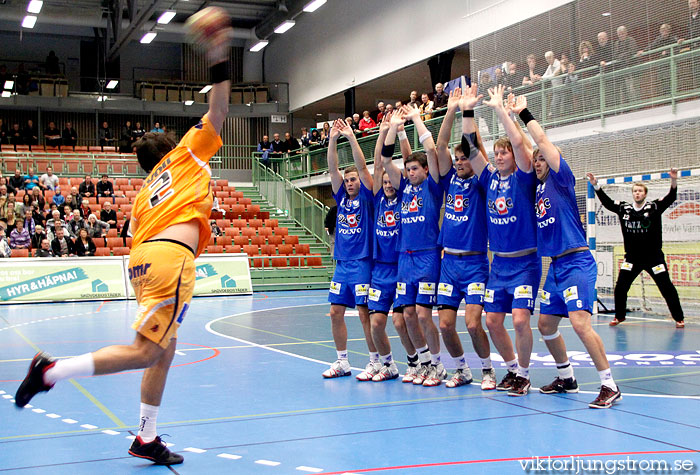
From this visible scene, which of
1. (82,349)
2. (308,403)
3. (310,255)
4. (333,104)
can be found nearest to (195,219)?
(308,403)

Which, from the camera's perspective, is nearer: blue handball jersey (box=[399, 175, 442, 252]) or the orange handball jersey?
the orange handball jersey

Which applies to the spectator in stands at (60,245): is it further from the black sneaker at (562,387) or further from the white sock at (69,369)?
the white sock at (69,369)

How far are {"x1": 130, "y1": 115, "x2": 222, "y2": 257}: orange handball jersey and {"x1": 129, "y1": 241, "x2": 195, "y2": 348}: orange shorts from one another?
186mm

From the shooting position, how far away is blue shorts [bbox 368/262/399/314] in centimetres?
686

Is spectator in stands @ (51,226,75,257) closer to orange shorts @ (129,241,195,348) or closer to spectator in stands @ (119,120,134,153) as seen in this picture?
spectator in stands @ (119,120,134,153)

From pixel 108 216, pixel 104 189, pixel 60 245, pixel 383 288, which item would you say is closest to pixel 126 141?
pixel 104 189

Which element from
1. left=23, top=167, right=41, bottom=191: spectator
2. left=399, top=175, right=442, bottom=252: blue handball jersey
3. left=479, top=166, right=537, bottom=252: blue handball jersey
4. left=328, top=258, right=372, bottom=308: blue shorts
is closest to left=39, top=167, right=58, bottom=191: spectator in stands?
left=23, top=167, right=41, bottom=191: spectator

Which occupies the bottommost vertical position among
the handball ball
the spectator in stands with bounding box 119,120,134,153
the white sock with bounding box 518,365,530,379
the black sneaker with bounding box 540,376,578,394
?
the black sneaker with bounding box 540,376,578,394

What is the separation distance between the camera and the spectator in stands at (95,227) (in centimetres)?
2108

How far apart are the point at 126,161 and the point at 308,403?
2597 cm

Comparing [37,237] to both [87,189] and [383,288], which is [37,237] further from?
[383,288]

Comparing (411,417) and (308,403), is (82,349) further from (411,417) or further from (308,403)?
(411,417)

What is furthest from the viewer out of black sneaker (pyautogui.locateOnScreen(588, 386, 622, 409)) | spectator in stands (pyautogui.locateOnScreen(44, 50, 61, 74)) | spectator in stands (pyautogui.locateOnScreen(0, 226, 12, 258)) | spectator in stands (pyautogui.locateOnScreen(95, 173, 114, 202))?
spectator in stands (pyautogui.locateOnScreen(44, 50, 61, 74))

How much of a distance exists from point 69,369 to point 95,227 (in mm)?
18530
